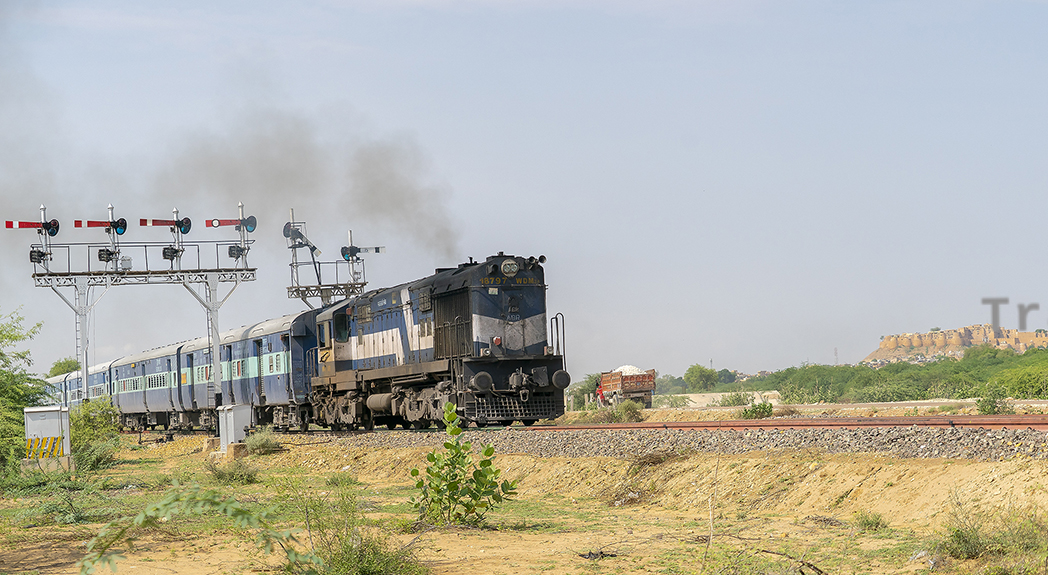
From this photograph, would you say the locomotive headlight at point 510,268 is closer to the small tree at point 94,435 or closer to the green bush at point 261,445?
the green bush at point 261,445

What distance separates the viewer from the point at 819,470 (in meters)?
12.0

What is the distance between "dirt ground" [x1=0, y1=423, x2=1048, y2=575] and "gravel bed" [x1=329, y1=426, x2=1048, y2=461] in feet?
1.83

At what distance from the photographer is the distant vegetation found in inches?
1442

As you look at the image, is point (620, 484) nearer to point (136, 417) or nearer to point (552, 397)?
point (552, 397)

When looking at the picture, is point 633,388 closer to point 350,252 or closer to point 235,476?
point 350,252

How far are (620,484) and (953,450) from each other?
180 inches

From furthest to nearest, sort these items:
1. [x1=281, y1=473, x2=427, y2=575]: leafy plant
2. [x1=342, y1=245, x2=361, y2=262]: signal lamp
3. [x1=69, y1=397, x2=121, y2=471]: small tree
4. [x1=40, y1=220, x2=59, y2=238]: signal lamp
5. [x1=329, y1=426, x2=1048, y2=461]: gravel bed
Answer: [x1=342, y1=245, x2=361, y2=262]: signal lamp, [x1=40, y1=220, x2=59, y2=238]: signal lamp, [x1=69, y1=397, x2=121, y2=471]: small tree, [x1=329, y1=426, x2=1048, y2=461]: gravel bed, [x1=281, y1=473, x2=427, y2=575]: leafy plant

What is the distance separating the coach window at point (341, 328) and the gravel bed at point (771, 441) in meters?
8.10

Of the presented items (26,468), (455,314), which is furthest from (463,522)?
(455,314)

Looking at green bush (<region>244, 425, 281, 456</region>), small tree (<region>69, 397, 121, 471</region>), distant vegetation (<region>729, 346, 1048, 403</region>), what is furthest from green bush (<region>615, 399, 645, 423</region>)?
small tree (<region>69, 397, 121, 471</region>)

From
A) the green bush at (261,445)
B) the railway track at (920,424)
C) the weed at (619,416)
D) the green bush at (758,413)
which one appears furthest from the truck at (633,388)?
the railway track at (920,424)

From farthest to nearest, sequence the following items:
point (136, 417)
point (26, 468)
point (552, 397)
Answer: point (136, 417)
point (552, 397)
point (26, 468)

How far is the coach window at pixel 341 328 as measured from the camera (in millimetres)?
29062

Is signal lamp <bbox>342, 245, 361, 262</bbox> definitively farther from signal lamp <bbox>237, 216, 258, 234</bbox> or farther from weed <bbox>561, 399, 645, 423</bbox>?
weed <bbox>561, 399, 645, 423</bbox>
